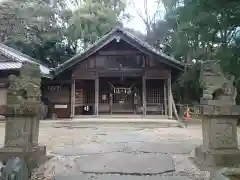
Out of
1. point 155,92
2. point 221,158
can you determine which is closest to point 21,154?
point 221,158

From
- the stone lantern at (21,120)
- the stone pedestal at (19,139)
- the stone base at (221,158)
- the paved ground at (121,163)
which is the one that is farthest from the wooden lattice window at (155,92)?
the stone pedestal at (19,139)

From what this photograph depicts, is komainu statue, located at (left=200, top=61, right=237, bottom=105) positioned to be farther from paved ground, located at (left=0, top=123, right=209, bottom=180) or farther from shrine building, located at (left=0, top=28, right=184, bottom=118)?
shrine building, located at (left=0, top=28, right=184, bottom=118)

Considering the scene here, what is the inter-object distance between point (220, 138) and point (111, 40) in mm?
11141

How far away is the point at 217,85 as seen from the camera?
18.1 ft

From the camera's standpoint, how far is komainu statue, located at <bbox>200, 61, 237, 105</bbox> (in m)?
5.45

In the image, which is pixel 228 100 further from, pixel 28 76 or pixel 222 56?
pixel 28 76

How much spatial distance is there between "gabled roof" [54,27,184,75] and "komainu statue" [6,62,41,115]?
31.2 ft

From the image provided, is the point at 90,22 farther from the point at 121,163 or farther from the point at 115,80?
the point at 121,163

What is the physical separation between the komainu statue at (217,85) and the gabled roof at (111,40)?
9.25 metres

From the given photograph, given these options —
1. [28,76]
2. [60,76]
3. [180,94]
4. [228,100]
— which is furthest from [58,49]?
[228,100]

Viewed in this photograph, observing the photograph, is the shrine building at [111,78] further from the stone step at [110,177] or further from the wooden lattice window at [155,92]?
the stone step at [110,177]

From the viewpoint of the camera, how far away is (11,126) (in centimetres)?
538

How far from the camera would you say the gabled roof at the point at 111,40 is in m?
14.9

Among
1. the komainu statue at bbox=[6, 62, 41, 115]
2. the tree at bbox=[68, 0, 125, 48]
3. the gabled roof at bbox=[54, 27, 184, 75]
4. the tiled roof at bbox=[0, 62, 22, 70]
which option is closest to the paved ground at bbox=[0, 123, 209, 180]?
the komainu statue at bbox=[6, 62, 41, 115]
